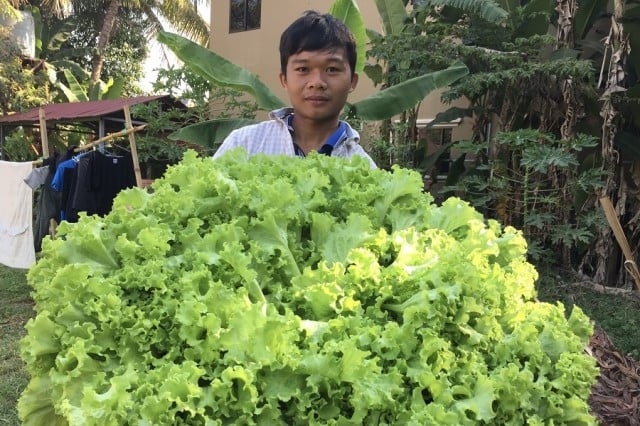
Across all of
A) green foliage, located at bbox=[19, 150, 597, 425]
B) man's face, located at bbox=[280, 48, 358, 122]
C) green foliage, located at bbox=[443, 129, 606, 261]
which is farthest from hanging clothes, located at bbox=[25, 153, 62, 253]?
green foliage, located at bbox=[19, 150, 597, 425]

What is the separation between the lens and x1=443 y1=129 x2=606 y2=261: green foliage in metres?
5.86

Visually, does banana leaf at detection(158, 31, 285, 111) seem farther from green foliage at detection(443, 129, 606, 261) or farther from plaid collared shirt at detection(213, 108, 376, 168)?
plaid collared shirt at detection(213, 108, 376, 168)

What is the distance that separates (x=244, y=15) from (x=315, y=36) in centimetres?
1195

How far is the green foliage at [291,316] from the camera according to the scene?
1005 mm

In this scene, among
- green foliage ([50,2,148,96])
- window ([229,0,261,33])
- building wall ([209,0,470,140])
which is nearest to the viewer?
building wall ([209,0,470,140])

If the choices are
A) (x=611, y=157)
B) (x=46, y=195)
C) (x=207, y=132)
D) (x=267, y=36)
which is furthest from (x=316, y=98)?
(x=267, y=36)

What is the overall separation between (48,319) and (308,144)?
1.32m

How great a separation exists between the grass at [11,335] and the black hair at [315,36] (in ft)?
4.83

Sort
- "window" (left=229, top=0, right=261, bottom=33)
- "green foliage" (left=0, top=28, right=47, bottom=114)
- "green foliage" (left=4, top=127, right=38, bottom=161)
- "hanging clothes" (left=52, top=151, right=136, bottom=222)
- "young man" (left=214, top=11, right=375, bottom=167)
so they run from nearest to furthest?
"young man" (left=214, top=11, right=375, bottom=167)
"hanging clothes" (left=52, top=151, right=136, bottom=222)
"green foliage" (left=4, top=127, right=38, bottom=161)
"window" (left=229, top=0, right=261, bottom=33)
"green foliage" (left=0, top=28, right=47, bottom=114)

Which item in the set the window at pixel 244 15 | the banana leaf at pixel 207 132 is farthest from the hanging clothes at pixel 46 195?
the window at pixel 244 15

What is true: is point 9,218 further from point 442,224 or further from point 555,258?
point 442,224

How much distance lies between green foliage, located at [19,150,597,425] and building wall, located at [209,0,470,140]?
9484 millimetres

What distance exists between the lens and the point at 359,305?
3.84ft

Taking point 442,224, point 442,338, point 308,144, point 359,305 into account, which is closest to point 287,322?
point 359,305
